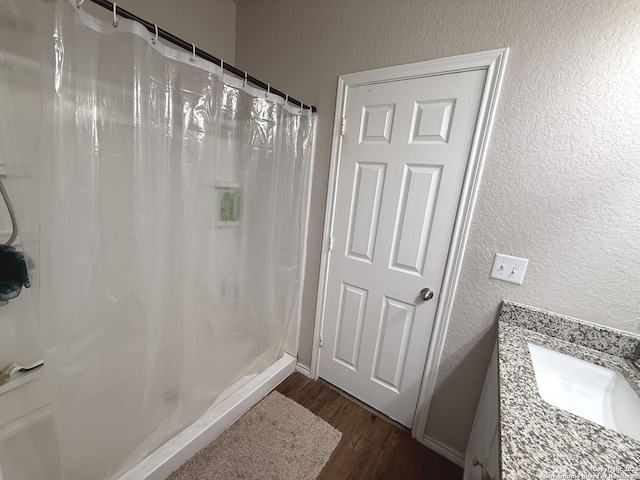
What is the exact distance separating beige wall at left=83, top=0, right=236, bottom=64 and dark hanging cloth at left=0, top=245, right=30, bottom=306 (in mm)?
1196

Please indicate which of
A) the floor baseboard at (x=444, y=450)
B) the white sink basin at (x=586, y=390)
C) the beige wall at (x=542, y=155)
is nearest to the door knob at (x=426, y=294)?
the beige wall at (x=542, y=155)

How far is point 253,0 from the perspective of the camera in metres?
1.64

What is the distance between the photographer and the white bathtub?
92 centimetres

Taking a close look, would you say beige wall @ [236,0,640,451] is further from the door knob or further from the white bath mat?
the white bath mat

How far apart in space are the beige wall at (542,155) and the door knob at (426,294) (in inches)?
5.0

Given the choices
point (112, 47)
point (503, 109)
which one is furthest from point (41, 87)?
point (503, 109)

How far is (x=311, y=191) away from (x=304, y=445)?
4.74 feet

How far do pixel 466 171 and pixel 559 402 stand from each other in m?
0.93

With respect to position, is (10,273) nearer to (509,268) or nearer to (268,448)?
(268,448)

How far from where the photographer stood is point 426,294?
1.28m

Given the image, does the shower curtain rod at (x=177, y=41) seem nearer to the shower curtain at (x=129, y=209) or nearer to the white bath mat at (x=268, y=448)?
the shower curtain at (x=129, y=209)

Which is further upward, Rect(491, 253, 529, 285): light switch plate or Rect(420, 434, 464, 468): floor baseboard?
Rect(491, 253, 529, 285): light switch plate

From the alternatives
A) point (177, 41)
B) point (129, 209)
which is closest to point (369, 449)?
point (129, 209)

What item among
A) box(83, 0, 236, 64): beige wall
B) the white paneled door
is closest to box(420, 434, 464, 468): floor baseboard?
Result: the white paneled door
